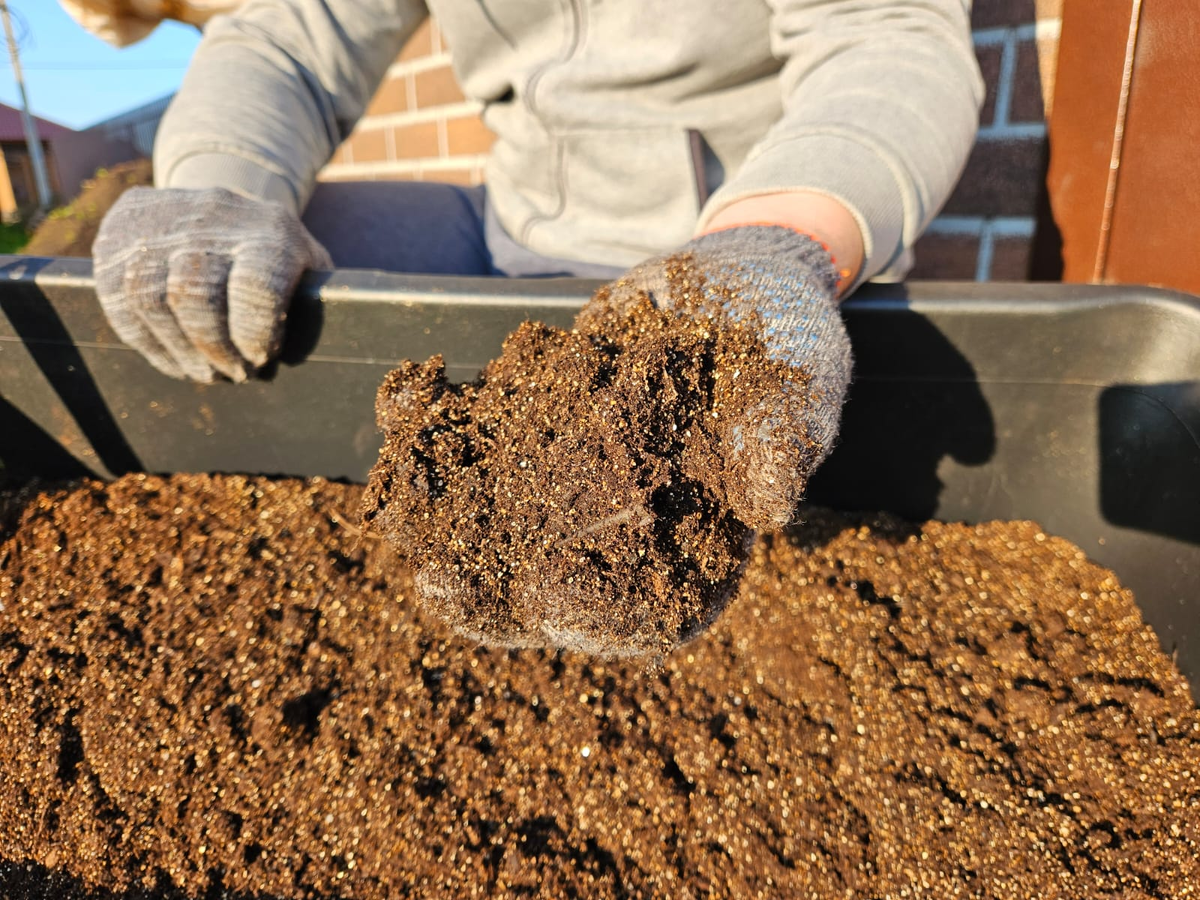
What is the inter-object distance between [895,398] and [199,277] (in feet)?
2.52

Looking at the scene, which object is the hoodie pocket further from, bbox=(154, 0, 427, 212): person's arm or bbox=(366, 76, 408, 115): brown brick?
bbox=(366, 76, 408, 115): brown brick

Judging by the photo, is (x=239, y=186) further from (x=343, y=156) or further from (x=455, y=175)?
(x=343, y=156)

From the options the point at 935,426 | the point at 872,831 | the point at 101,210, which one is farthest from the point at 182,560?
the point at 101,210

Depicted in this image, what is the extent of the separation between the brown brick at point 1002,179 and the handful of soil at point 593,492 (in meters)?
0.89

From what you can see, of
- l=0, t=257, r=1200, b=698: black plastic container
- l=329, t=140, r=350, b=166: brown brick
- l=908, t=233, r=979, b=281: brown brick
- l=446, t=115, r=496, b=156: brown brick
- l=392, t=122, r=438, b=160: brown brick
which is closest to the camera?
l=0, t=257, r=1200, b=698: black plastic container

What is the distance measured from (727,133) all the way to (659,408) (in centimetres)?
74

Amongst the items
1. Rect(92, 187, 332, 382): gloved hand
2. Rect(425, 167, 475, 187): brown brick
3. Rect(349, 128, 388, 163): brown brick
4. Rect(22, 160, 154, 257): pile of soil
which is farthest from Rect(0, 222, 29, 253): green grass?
Rect(92, 187, 332, 382): gloved hand

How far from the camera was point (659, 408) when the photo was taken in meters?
0.48

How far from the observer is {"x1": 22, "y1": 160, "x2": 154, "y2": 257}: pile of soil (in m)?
1.89

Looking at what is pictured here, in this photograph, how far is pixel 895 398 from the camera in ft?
2.46

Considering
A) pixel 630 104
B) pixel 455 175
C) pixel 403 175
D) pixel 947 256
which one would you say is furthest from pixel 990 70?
pixel 403 175

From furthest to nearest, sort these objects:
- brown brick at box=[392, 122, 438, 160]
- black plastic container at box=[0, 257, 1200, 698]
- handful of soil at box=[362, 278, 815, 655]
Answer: brown brick at box=[392, 122, 438, 160], black plastic container at box=[0, 257, 1200, 698], handful of soil at box=[362, 278, 815, 655]

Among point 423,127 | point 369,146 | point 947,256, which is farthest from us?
point 369,146

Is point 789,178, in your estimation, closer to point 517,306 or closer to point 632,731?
point 517,306
